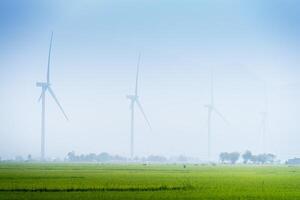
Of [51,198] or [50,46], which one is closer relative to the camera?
[51,198]

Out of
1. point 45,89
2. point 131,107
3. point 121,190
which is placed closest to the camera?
point 121,190

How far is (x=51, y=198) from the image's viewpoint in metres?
28.1

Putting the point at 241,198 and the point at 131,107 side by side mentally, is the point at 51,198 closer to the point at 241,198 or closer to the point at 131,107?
the point at 241,198

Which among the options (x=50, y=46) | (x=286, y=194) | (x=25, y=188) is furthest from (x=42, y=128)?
(x=286, y=194)

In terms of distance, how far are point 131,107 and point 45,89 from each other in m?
24.6

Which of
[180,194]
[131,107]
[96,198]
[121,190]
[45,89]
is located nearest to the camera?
[96,198]

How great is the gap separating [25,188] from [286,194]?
16.5m

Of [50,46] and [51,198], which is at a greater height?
[50,46]

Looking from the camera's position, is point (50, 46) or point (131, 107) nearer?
point (50, 46)

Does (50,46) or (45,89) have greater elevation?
(50,46)

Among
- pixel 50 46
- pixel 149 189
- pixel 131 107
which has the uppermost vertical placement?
pixel 50 46

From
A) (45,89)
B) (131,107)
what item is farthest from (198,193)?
(131,107)

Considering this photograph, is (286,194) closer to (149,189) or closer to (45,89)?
(149,189)

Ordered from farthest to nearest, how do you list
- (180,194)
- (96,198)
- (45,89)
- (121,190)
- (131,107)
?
(131,107)
(45,89)
(121,190)
(180,194)
(96,198)
